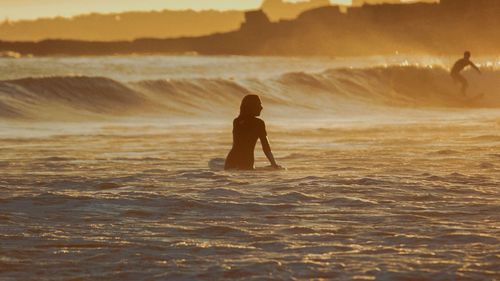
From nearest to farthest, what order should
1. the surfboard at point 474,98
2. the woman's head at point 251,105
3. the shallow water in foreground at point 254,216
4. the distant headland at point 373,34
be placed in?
1. the shallow water in foreground at point 254,216
2. the woman's head at point 251,105
3. the surfboard at point 474,98
4. the distant headland at point 373,34

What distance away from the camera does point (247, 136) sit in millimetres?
13352

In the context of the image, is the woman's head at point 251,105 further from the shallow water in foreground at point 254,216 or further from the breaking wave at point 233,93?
the breaking wave at point 233,93

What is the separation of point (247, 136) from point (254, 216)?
380 cm

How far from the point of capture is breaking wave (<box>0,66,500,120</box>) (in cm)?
3334

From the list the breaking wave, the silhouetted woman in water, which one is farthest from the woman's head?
the breaking wave

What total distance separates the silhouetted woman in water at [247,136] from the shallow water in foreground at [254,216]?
0.31 meters

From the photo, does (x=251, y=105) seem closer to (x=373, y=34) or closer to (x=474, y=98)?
(x=474, y=98)

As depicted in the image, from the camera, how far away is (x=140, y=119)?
99.2 feet

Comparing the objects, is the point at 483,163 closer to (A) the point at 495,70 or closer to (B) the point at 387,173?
(B) the point at 387,173

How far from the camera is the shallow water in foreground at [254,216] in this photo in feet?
24.6

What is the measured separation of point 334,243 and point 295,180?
3.99 m

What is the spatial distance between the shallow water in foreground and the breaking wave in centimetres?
1593

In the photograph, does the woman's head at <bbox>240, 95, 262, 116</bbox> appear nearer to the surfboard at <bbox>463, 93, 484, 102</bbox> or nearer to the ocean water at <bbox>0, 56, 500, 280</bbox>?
the ocean water at <bbox>0, 56, 500, 280</bbox>

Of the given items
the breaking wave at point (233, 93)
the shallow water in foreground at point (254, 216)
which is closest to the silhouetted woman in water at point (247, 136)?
the shallow water in foreground at point (254, 216)
